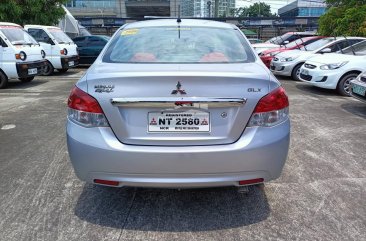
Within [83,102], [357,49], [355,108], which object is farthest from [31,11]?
[83,102]

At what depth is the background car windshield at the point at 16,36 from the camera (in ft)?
32.4

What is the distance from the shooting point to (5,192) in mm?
3553

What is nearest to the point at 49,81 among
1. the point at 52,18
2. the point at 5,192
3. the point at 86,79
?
the point at 52,18

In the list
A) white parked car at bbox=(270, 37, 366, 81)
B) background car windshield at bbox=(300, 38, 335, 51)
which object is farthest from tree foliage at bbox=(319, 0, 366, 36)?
white parked car at bbox=(270, 37, 366, 81)

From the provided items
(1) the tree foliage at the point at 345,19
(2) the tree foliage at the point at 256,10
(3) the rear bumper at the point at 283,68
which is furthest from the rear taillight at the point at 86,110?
(2) the tree foliage at the point at 256,10

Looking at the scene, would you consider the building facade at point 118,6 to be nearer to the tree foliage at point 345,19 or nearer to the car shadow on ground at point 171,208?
the tree foliage at point 345,19

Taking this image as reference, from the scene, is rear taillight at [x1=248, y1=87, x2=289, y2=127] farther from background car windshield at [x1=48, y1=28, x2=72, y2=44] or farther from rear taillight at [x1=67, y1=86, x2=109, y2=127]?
background car windshield at [x1=48, y1=28, x2=72, y2=44]

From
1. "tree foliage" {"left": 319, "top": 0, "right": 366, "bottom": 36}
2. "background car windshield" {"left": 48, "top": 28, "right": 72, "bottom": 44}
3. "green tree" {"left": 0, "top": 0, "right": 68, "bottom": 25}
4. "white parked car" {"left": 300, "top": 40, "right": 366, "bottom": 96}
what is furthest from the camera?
"green tree" {"left": 0, "top": 0, "right": 68, "bottom": 25}

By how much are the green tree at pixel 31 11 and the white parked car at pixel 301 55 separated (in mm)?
10896

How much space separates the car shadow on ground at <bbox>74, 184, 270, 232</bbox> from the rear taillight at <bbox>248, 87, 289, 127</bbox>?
877 mm

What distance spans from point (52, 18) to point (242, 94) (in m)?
17.2

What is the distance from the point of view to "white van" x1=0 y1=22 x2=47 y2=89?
9.67m

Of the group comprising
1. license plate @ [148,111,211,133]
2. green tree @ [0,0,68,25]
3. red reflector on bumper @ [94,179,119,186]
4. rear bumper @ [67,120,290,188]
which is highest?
green tree @ [0,0,68,25]

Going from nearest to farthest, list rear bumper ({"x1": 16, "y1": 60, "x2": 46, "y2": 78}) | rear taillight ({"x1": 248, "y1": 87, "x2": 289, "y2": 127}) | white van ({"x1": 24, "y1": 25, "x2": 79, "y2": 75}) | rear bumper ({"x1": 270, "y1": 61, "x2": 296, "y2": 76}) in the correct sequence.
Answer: rear taillight ({"x1": 248, "y1": 87, "x2": 289, "y2": 127})
rear bumper ({"x1": 16, "y1": 60, "x2": 46, "y2": 78})
rear bumper ({"x1": 270, "y1": 61, "x2": 296, "y2": 76})
white van ({"x1": 24, "y1": 25, "x2": 79, "y2": 75})
